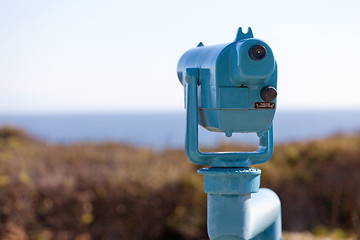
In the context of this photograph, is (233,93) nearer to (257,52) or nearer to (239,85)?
(239,85)

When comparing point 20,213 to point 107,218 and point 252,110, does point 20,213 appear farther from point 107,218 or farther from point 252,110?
point 252,110

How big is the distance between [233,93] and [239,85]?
0.04m

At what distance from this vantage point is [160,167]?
265 inches

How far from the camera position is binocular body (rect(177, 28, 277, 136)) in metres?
2.11

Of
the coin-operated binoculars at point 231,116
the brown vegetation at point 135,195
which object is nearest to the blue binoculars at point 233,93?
the coin-operated binoculars at point 231,116

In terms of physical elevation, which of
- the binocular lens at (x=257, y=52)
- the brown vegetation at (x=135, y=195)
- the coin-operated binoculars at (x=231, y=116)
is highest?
the binocular lens at (x=257, y=52)

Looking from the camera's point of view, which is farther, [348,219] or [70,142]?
[70,142]

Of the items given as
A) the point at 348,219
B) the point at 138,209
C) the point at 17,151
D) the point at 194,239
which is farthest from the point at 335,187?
the point at 17,151

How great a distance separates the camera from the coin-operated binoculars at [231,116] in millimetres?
2150

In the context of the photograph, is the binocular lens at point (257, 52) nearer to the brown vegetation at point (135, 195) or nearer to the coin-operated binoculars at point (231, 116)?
the coin-operated binoculars at point (231, 116)

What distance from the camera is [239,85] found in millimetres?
2186

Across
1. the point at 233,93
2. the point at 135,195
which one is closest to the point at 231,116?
the point at 233,93

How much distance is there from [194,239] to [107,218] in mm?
993

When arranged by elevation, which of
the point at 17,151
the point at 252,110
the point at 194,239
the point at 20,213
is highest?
the point at 252,110
